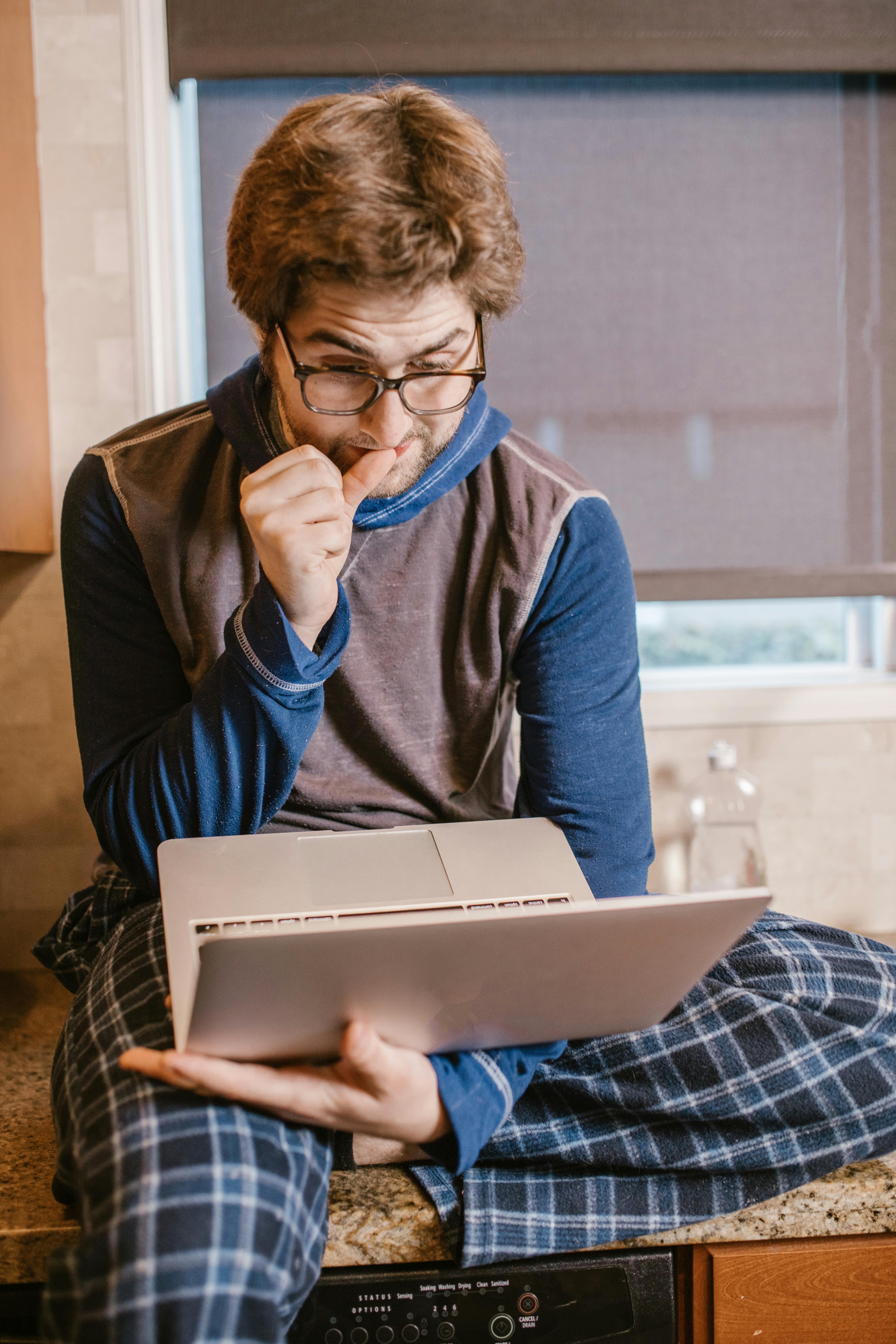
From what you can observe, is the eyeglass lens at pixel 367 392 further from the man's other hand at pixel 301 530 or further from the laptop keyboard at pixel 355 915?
the laptop keyboard at pixel 355 915

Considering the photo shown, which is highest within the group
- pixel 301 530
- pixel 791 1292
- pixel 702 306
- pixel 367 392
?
pixel 702 306

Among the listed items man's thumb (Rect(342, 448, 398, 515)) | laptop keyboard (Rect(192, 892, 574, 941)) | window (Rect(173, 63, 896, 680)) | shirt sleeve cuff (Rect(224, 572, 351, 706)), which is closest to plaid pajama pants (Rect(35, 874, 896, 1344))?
laptop keyboard (Rect(192, 892, 574, 941))

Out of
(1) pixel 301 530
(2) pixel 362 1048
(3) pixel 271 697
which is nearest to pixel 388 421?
(1) pixel 301 530

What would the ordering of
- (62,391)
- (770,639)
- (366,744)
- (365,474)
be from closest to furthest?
(365,474) → (366,744) → (62,391) → (770,639)

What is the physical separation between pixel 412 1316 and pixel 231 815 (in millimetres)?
446

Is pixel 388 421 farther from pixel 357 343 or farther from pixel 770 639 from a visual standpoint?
pixel 770 639

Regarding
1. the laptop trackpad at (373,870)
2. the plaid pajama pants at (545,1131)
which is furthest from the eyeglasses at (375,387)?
the plaid pajama pants at (545,1131)

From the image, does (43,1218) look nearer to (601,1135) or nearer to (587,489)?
(601,1135)

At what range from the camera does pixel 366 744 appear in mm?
1021

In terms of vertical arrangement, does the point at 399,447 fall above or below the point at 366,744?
above

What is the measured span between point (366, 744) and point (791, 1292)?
63 centimetres

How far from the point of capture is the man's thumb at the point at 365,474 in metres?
0.90

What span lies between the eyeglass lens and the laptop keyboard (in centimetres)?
42

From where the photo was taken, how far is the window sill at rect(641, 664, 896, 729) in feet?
4.77
